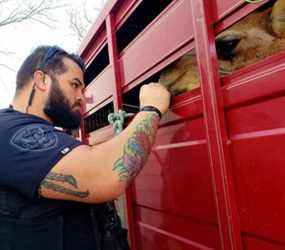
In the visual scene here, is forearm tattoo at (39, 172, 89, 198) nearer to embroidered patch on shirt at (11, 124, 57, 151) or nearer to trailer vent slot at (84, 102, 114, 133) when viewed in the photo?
embroidered patch on shirt at (11, 124, 57, 151)

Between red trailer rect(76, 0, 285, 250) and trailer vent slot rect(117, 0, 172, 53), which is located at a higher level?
trailer vent slot rect(117, 0, 172, 53)

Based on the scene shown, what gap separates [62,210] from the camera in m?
1.68

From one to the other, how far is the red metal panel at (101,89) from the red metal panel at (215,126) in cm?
106

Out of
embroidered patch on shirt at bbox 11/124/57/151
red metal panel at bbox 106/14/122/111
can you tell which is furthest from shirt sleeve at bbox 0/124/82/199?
red metal panel at bbox 106/14/122/111

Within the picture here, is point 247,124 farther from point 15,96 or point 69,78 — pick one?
point 15,96

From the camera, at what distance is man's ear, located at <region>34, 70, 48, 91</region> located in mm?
1885

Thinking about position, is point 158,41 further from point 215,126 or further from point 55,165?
point 55,165

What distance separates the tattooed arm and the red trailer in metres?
0.25

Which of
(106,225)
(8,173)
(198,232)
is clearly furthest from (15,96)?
(198,232)

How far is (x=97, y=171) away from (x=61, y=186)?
0.50ft

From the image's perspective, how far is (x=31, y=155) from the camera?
156 centimetres

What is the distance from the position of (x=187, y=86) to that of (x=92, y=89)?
55.4 inches

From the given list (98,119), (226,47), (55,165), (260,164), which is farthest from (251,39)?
(98,119)

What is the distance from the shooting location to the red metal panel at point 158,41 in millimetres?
1635
